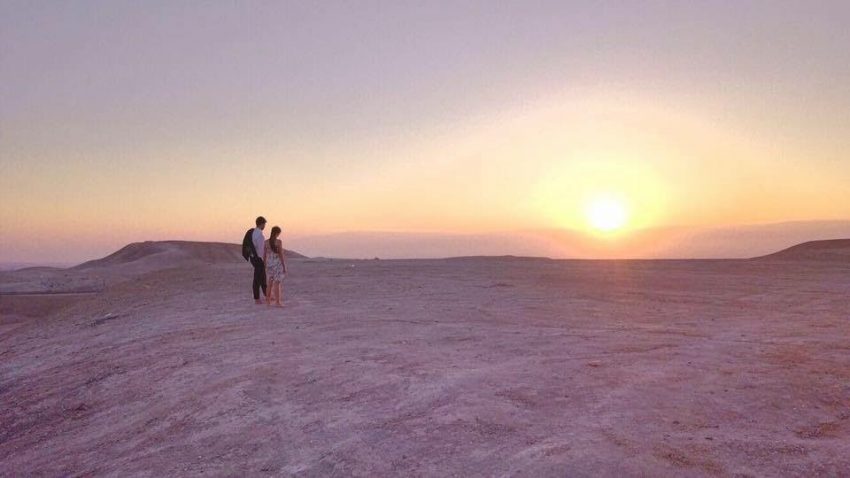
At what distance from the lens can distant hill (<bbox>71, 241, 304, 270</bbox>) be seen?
6181cm

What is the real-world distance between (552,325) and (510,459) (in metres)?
6.77

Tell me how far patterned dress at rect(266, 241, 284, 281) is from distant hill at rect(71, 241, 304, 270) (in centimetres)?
4685

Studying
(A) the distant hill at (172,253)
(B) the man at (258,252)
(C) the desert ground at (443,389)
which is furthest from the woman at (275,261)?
(A) the distant hill at (172,253)

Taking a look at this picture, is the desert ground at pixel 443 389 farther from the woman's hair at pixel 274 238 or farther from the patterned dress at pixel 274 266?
the woman's hair at pixel 274 238

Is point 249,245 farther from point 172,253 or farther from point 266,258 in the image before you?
point 172,253

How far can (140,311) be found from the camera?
17219mm

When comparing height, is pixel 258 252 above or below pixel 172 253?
below

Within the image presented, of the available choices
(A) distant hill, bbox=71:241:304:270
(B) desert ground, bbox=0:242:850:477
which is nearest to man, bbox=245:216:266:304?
(B) desert ground, bbox=0:242:850:477

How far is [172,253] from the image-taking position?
62.8 meters

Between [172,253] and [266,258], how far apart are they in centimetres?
5128

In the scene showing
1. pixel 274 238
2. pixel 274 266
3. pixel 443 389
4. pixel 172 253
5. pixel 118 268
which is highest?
pixel 172 253

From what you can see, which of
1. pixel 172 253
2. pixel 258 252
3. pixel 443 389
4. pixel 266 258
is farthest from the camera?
pixel 172 253

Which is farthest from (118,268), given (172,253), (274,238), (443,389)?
(443,389)

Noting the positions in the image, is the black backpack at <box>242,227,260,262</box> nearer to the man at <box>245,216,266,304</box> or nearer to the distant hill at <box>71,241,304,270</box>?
the man at <box>245,216,266,304</box>
